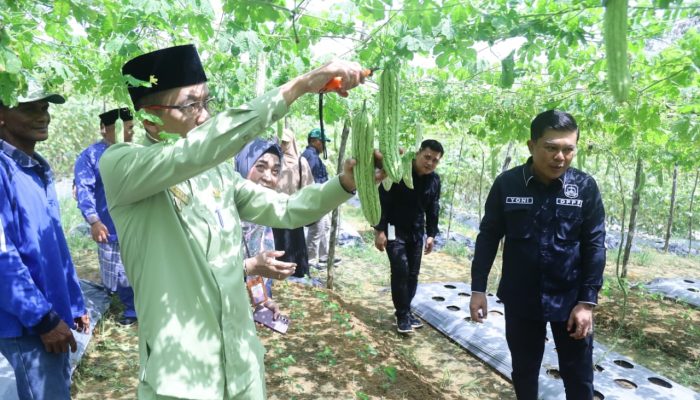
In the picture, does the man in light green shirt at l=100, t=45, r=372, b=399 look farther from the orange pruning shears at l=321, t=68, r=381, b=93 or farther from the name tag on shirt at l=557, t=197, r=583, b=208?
the name tag on shirt at l=557, t=197, r=583, b=208

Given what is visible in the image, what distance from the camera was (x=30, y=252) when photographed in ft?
7.80

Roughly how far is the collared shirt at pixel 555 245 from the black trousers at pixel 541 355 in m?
0.13

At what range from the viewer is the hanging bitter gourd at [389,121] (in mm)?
1842

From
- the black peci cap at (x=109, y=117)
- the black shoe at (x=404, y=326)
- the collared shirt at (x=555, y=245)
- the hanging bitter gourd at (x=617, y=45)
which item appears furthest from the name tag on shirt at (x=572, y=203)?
the black peci cap at (x=109, y=117)

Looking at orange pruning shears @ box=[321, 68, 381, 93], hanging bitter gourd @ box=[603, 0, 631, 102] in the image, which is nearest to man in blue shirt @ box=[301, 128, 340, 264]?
orange pruning shears @ box=[321, 68, 381, 93]

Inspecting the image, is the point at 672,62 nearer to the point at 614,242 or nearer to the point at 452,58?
the point at 452,58

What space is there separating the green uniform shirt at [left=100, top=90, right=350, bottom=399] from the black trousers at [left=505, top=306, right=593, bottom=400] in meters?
1.91

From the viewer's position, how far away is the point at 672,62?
354 centimetres

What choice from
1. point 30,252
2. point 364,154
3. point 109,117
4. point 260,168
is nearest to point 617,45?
point 364,154

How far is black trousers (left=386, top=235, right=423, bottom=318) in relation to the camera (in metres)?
5.41

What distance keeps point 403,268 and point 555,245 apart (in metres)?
2.56

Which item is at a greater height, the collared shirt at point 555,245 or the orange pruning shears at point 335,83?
the orange pruning shears at point 335,83

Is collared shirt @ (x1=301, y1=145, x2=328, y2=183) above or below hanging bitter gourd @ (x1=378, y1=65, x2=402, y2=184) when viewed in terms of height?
below

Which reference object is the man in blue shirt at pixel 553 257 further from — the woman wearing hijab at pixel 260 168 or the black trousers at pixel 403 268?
the woman wearing hijab at pixel 260 168
